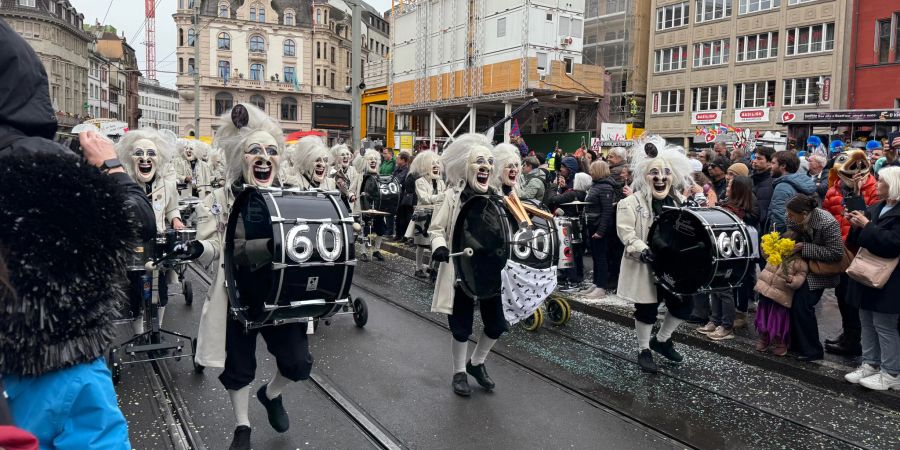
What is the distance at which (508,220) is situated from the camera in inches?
221

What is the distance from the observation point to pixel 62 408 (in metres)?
1.90

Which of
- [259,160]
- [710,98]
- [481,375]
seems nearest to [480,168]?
[481,375]

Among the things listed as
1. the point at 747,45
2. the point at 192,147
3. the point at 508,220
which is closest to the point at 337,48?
the point at 747,45

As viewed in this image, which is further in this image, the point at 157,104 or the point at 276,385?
the point at 157,104

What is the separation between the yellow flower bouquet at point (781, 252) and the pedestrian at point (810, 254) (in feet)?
0.20

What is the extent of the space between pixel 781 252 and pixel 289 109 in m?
83.1

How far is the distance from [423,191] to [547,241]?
5.90 meters

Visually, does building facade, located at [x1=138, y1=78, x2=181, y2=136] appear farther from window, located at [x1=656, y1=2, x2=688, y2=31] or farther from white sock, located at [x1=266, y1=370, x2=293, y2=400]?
white sock, located at [x1=266, y1=370, x2=293, y2=400]

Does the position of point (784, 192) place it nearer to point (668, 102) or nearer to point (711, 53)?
point (711, 53)

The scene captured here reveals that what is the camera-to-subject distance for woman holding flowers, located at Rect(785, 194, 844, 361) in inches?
259

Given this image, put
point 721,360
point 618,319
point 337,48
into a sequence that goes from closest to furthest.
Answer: point 721,360 < point 618,319 < point 337,48

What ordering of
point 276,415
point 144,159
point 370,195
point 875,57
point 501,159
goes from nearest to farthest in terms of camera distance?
point 276,415, point 501,159, point 144,159, point 370,195, point 875,57

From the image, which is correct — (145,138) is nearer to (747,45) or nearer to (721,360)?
(721,360)

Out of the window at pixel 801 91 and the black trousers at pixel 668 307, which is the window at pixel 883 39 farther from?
the black trousers at pixel 668 307
